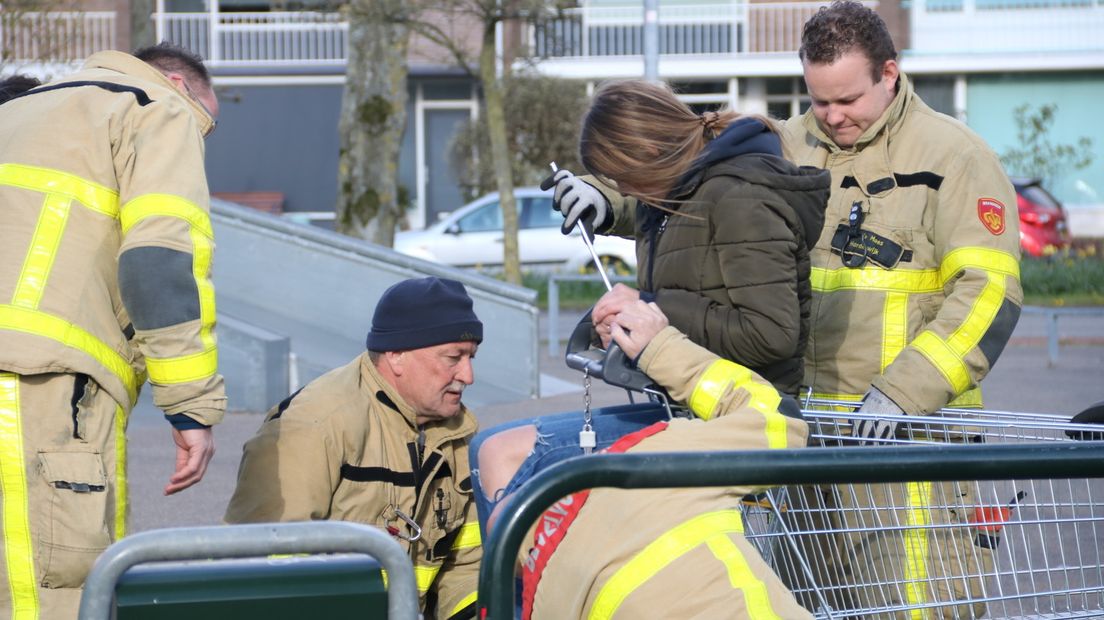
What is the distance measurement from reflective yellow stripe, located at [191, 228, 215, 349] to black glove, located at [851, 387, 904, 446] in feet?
5.26

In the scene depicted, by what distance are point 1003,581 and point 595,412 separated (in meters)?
1.13

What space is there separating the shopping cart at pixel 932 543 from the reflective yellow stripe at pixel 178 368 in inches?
53.4

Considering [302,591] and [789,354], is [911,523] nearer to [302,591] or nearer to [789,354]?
[789,354]

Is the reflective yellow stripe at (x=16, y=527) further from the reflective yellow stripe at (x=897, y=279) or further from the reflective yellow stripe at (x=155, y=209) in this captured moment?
the reflective yellow stripe at (x=897, y=279)

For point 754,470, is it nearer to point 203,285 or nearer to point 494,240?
point 203,285

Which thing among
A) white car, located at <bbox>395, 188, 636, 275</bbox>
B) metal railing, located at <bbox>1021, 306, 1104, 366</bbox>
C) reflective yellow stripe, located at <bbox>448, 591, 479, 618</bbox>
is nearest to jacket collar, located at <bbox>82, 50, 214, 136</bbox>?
reflective yellow stripe, located at <bbox>448, 591, 479, 618</bbox>

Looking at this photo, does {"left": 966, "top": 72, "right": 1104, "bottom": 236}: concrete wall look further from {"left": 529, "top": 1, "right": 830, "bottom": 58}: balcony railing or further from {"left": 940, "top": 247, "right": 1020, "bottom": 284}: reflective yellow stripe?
{"left": 940, "top": 247, "right": 1020, "bottom": 284}: reflective yellow stripe

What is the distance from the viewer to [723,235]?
313cm

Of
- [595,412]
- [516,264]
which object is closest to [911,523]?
[595,412]

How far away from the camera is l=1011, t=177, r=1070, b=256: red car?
66.2 feet

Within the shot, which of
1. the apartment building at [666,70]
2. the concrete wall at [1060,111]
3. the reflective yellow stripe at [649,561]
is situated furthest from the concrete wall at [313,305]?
the concrete wall at [1060,111]

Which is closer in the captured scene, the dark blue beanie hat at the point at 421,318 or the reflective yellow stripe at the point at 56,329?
the reflective yellow stripe at the point at 56,329

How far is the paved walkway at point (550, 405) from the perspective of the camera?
689 cm

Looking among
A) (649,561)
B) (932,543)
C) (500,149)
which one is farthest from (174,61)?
(500,149)
